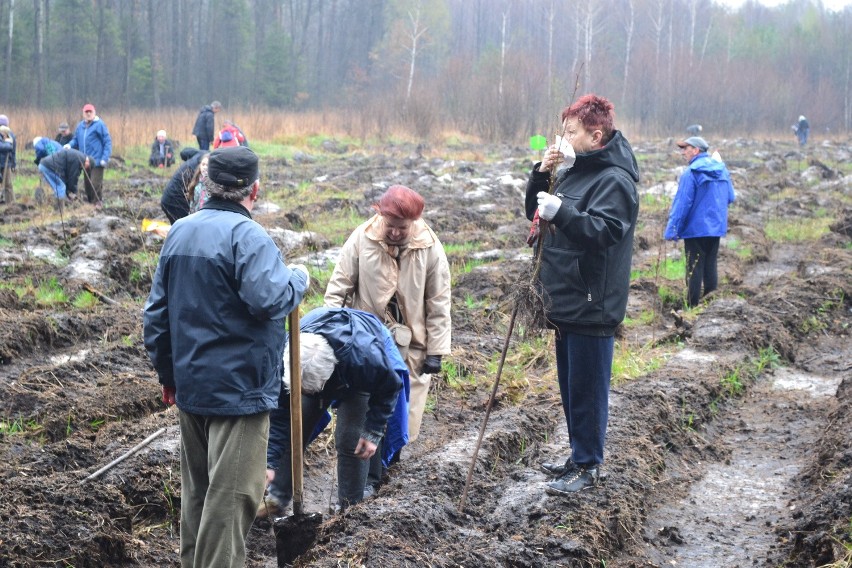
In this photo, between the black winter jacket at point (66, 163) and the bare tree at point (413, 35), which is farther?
the bare tree at point (413, 35)

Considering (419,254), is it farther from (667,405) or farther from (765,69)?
(765,69)

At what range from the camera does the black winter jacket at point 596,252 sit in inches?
156

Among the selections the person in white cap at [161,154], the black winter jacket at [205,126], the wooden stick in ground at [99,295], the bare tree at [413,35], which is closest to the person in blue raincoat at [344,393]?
the wooden stick in ground at [99,295]

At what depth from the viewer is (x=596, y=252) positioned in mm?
3986

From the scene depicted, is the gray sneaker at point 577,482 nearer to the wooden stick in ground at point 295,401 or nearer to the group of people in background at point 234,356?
the group of people in background at point 234,356

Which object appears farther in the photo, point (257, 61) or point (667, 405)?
point (257, 61)

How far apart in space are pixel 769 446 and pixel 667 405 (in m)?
0.69

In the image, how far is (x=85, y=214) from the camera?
13336 millimetres

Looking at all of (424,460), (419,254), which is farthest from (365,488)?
(419,254)

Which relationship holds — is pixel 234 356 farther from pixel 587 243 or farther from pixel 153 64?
pixel 153 64

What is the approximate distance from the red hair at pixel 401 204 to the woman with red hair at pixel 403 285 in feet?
0.10

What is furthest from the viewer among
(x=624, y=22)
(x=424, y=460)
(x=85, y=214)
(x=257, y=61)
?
(x=624, y=22)

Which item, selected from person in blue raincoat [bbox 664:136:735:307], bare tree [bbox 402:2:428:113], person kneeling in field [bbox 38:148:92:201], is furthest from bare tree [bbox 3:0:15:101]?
person in blue raincoat [bbox 664:136:735:307]

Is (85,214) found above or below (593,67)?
below
